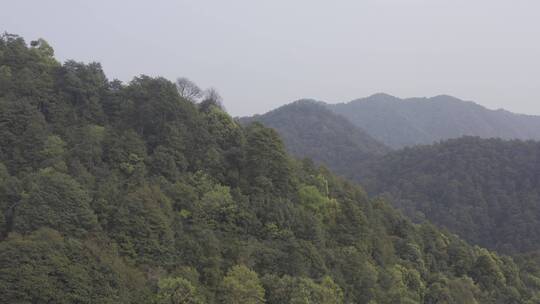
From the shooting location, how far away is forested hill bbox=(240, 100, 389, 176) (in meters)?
116

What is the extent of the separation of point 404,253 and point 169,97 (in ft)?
55.5

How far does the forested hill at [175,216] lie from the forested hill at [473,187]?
124 feet

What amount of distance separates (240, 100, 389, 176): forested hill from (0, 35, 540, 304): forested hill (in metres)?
72.7

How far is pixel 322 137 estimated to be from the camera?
5054 inches

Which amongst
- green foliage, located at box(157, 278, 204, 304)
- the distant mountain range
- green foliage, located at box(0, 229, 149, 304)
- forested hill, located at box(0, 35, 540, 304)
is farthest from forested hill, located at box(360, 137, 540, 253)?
green foliage, located at box(0, 229, 149, 304)

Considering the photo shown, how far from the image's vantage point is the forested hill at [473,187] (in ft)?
233

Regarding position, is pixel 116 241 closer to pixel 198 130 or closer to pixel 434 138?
pixel 198 130

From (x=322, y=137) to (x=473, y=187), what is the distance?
2055 inches

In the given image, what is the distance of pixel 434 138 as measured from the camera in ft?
655

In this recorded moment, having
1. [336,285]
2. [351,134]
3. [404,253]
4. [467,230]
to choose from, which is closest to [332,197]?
[404,253]

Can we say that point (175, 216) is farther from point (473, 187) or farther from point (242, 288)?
point (473, 187)

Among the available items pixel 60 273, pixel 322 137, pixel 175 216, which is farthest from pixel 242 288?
pixel 322 137

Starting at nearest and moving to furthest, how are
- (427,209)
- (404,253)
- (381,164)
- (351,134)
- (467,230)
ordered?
(404,253) < (467,230) < (427,209) < (381,164) < (351,134)

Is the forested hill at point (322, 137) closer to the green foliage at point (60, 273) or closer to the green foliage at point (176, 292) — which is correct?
the green foliage at point (176, 292)
